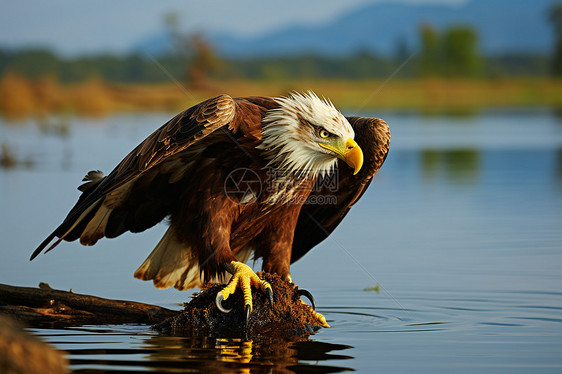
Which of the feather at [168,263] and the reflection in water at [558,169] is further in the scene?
the reflection in water at [558,169]

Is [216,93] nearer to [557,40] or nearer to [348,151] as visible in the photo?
[348,151]

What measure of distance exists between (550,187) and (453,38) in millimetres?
82836

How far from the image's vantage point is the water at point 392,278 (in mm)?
4977

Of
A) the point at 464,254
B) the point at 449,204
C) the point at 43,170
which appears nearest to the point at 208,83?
the point at 43,170

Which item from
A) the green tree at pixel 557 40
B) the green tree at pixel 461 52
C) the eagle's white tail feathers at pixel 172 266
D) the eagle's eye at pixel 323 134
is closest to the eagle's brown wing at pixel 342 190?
the eagle's eye at pixel 323 134

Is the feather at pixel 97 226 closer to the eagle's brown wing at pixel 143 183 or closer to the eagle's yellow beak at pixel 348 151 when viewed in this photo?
the eagle's brown wing at pixel 143 183

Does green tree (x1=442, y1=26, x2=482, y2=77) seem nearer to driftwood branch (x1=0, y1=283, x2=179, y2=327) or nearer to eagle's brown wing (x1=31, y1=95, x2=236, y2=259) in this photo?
eagle's brown wing (x1=31, y1=95, x2=236, y2=259)

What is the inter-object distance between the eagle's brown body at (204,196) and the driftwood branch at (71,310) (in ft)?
1.02

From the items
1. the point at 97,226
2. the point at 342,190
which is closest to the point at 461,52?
the point at 342,190

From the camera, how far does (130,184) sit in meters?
6.08

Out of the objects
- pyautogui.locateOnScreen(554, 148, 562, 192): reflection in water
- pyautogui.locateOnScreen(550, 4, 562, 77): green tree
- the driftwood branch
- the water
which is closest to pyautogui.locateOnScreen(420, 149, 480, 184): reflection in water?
the water

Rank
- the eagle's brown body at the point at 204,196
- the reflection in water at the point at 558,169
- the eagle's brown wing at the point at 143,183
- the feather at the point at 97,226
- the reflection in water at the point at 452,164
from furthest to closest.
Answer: the reflection in water at the point at 452,164 → the reflection in water at the point at 558,169 → the feather at the point at 97,226 → the eagle's brown body at the point at 204,196 → the eagle's brown wing at the point at 143,183

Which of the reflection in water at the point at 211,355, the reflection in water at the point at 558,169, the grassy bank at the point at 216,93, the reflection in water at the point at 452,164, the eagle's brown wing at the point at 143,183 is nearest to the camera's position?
the reflection in water at the point at 211,355

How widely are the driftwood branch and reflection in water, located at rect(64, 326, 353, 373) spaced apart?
0.31 m
